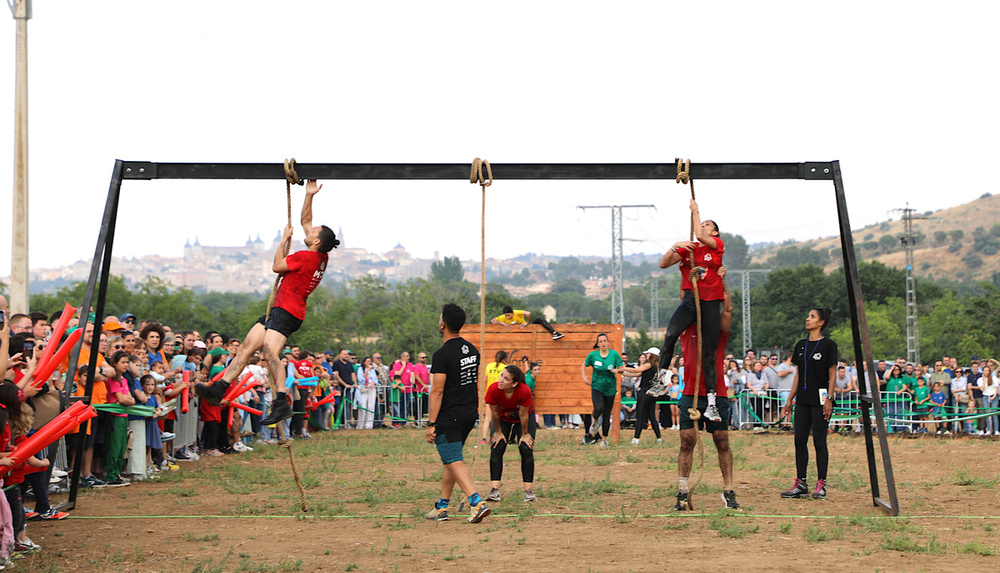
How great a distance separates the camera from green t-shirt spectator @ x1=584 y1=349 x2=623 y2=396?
1413cm

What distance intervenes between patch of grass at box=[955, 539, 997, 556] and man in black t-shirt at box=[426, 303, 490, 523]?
3.73 m

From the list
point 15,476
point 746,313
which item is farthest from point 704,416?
point 746,313

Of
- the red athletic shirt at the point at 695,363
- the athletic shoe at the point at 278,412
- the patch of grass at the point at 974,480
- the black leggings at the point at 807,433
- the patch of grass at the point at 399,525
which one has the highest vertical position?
the red athletic shirt at the point at 695,363

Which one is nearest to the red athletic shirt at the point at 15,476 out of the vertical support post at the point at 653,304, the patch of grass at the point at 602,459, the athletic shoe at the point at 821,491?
the athletic shoe at the point at 821,491

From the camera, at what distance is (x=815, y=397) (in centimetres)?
863

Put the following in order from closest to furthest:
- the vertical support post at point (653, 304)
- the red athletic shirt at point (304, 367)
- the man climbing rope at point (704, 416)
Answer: the man climbing rope at point (704, 416) < the red athletic shirt at point (304, 367) < the vertical support post at point (653, 304)

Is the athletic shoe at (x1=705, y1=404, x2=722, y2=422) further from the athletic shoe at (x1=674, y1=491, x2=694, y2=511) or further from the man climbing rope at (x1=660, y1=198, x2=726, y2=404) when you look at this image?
the athletic shoe at (x1=674, y1=491, x2=694, y2=511)

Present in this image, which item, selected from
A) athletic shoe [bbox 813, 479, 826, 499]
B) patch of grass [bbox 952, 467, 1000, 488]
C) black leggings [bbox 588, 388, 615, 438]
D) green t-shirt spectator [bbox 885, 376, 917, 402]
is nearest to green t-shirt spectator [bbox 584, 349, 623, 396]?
black leggings [bbox 588, 388, 615, 438]

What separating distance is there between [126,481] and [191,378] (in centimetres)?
210

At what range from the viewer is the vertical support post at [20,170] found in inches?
486

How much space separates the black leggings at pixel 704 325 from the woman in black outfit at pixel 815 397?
4.73 ft

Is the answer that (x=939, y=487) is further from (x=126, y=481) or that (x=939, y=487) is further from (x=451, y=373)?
(x=126, y=481)

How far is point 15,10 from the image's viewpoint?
12773 mm

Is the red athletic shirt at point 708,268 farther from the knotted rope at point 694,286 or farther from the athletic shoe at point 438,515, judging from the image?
the athletic shoe at point 438,515
